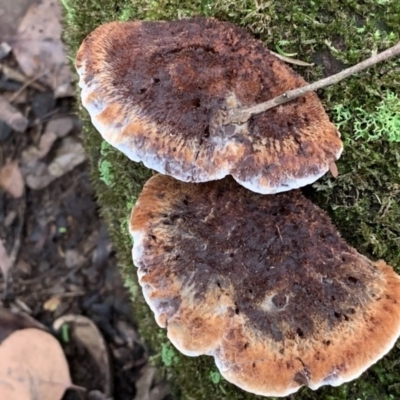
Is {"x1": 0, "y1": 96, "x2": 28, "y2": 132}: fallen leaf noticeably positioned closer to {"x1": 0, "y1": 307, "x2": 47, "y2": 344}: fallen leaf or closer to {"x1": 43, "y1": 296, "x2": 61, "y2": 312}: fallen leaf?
{"x1": 43, "y1": 296, "x2": 61, "y2": 312}: fallen leaf

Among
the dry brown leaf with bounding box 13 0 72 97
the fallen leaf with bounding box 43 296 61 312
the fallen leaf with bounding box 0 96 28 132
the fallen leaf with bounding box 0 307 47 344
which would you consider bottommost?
the fallen leaf with bounding box 43 296 61 312

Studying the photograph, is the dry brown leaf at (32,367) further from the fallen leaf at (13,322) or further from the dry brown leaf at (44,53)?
the dry brown leaf at (44,53)

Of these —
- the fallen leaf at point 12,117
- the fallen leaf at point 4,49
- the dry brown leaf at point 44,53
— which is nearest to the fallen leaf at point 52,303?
the fallen leaf at point 12,117

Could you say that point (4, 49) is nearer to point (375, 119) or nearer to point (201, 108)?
point (201, 108)

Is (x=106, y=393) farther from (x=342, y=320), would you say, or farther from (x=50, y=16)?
(x=50, y=16)

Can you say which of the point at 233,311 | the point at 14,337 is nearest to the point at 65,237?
the point at 14,337

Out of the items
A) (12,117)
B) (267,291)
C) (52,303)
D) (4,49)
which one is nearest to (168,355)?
(267,291)

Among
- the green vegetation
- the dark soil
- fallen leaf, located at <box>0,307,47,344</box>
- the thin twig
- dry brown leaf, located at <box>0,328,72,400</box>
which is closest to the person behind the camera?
the thin twig

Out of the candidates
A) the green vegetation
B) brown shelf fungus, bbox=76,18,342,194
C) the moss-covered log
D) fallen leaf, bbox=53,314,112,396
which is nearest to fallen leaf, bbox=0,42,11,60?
fallen leaf, bbox=53,314,112,396
